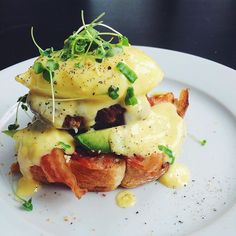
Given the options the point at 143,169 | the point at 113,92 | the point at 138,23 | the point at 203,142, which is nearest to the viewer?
the point at 113,92

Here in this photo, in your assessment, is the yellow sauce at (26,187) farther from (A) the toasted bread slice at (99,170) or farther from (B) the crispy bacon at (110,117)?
(B) the crispy bacon at (110,117)

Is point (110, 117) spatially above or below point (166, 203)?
above

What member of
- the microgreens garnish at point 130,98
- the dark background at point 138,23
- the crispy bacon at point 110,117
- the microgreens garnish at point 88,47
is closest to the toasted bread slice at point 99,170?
the crispy bacon at point 110,117

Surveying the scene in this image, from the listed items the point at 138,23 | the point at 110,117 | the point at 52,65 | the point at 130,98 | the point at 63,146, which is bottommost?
the point at 138,23

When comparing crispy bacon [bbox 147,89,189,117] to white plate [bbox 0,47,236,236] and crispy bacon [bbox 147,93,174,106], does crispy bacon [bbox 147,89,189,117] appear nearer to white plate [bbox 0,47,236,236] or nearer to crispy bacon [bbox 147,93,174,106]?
crispy bacon [bbox 147,93,174,106]

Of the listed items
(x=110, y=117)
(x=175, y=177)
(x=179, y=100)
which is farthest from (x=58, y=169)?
(x=179, y=100)

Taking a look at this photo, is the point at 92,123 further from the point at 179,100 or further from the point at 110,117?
the point at 179,100
